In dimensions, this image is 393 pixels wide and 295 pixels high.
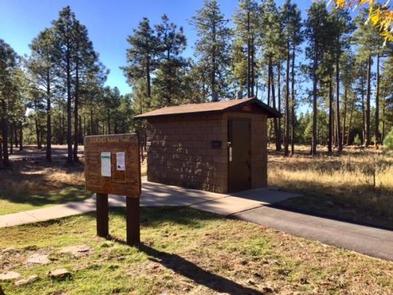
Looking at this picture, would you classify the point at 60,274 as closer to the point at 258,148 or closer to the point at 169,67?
the point at 258,148

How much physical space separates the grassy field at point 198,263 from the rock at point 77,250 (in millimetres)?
90

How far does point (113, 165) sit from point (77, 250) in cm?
140

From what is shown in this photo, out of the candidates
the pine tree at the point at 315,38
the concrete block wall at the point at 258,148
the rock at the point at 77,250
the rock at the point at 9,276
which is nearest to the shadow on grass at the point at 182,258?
the rock at the point at 77,250

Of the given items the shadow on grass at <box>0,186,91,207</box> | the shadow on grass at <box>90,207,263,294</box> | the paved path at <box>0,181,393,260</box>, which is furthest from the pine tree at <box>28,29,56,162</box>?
the shadow on grass at <box>90,207,263,294</box>

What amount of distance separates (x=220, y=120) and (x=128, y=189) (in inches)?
172

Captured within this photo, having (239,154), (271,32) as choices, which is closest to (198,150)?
(239,154)

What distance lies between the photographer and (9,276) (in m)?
4.55

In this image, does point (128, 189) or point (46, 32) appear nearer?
point (128, 189)

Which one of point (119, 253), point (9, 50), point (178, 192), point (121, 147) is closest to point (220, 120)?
point (178, 192)

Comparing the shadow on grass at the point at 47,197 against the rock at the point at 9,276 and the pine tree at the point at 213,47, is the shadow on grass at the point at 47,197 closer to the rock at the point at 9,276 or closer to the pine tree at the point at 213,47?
the rock at the point at 9,276

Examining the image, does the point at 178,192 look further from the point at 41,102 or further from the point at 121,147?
the point at 41,102

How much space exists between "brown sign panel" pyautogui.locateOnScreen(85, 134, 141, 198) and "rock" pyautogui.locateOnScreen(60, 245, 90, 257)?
0.96m

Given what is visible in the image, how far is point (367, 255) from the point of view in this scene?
5.06 m

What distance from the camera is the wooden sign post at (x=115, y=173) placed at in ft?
18.6
